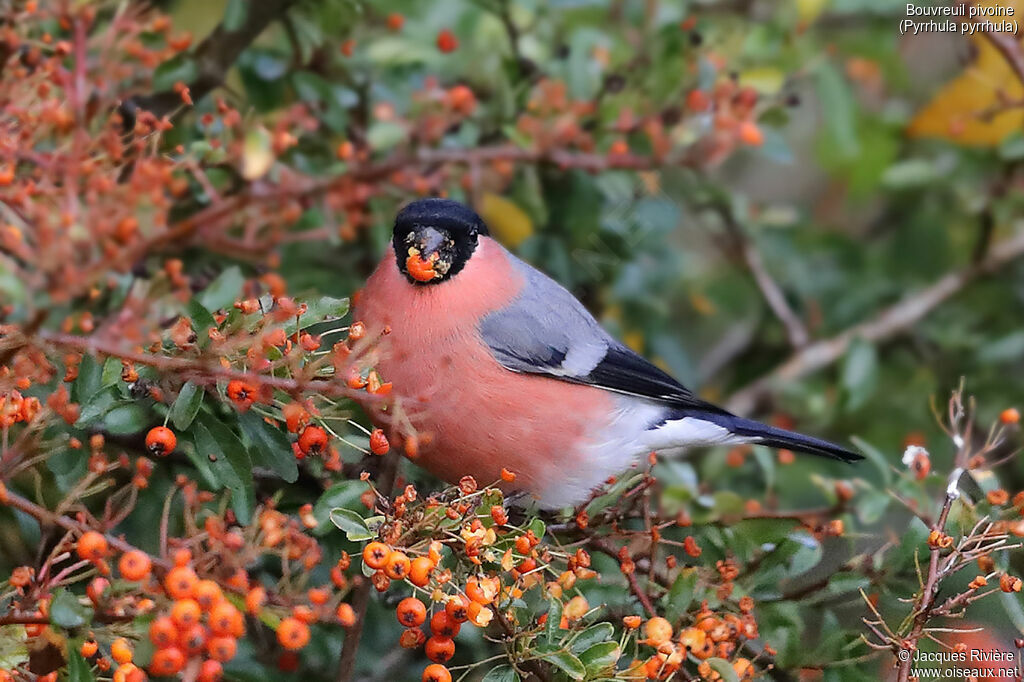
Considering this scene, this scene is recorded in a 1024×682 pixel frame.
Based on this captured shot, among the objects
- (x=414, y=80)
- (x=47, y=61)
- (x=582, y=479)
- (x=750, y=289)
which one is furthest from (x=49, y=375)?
(x=750, y=289)

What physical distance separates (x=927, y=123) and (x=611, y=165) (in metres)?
→ 1.46

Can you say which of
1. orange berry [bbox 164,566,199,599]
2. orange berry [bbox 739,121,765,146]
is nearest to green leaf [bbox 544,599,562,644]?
orange berry [bbox 164,566,199,599]

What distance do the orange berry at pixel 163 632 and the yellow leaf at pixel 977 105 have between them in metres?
2.73

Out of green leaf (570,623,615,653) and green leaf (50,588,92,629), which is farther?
green leaf (570,623,615,653)

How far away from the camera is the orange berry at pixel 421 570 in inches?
Result: 61.2

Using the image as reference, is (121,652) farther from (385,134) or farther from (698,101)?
(698,101)

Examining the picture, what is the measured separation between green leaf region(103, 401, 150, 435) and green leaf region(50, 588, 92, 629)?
329mm

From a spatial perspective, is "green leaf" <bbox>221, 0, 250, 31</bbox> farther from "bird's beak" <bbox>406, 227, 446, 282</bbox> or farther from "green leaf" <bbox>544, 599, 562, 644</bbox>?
"green leaf" <bbox>544, 599, 562, 644</bbox>

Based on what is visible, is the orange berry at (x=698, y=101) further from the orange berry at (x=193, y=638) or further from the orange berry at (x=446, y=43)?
the orange berry at (x=193, y=638)

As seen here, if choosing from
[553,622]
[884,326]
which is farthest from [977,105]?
[553,622]

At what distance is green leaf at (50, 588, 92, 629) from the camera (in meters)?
1.39

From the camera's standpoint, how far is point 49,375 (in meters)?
1.69

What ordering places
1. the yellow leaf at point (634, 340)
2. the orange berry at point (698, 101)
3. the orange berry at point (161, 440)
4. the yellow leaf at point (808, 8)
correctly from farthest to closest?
1. the yellow leaf at point (634, 340)
2. the yellow leaf at point (808, 8)
3. the orange berry at point (698, 101)
4. the orange berry at point (161, 440)

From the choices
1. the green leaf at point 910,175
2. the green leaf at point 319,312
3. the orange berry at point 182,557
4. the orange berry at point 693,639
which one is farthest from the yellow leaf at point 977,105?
the orange berry at point 182,557
